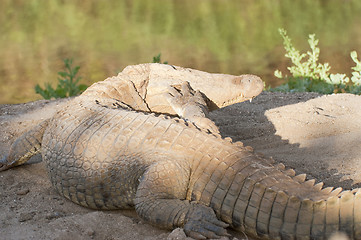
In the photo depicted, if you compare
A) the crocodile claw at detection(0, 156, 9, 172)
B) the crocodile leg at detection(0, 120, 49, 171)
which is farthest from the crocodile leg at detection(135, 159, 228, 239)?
the crocodile claw at detection(0, 156, 9, 172)

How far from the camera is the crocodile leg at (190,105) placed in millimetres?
3459

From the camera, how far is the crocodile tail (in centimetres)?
253

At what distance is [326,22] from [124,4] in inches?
284

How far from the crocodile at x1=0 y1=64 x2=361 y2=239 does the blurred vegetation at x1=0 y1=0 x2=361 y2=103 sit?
5562mm

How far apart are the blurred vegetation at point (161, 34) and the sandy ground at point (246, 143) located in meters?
3.85

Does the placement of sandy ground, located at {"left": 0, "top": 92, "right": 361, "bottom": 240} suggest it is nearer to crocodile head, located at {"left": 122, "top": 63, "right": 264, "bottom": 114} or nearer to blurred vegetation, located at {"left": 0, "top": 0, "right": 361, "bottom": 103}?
crocodile head, located at {"left": 122, "top": 63, "right": 264, "bottom": 114}

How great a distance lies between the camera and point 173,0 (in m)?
17.2

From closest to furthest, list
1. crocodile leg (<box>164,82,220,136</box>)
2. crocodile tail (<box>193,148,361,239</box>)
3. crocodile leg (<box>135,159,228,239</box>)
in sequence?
crocodile tail (<box>193,148,361,239</box>), crocodile leg (<box>135,159,228,239</box>), crocodile leg (<box>164,82,220,136</box>)

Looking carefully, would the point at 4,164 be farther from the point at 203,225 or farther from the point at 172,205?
the point at 203,225

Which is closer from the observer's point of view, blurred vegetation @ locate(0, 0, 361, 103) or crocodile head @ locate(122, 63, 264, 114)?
crocodile head @ locate(122, 63, 264, 114)

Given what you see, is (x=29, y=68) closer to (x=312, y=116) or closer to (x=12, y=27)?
(x=12, y=27)

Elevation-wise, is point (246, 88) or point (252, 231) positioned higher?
point (246, 88)

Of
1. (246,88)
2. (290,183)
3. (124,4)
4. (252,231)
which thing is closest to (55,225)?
(252,231)

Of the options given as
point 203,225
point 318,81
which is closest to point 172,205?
point 203,225
